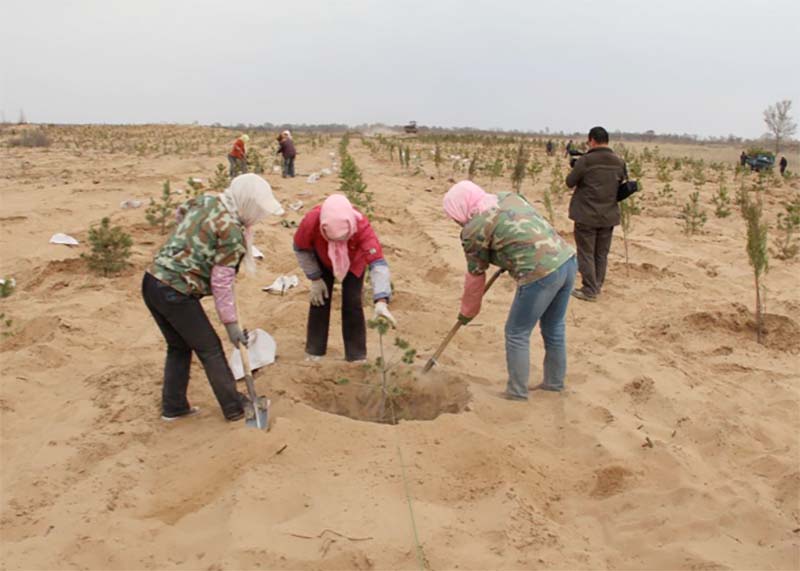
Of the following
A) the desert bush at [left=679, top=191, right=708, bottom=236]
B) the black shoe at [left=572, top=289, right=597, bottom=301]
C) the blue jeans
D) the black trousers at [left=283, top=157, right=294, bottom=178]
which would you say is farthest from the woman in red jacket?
the black trousers at [left=283, top=157, right=294, bottom=178]

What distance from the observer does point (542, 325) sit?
388 centimetres

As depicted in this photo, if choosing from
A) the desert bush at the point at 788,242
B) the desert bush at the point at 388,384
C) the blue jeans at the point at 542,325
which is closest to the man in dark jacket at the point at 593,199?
the blue jeans at the point at 542,325

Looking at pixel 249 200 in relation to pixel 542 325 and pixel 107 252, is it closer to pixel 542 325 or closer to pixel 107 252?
pixel 542 325

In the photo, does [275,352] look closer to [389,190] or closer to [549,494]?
[549,494]

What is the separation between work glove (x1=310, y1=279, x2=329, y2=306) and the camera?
4102 millimetres

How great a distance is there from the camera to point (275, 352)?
442 centimetres

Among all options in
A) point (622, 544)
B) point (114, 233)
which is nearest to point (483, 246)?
point (622, 544)

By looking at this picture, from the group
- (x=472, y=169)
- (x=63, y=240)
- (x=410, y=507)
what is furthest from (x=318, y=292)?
(x=472, y=169)

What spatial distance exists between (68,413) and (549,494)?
2.63m

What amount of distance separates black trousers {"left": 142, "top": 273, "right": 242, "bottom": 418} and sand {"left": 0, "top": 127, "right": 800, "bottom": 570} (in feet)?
0.50

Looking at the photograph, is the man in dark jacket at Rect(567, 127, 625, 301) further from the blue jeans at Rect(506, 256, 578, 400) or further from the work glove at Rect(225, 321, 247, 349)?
the work glove at Rect(225, 321, 247, 349)

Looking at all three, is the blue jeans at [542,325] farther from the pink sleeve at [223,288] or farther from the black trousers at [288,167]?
the black trousers at [288,167]

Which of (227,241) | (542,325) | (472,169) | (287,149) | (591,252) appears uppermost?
(287,149)

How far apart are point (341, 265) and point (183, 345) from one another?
99cm
